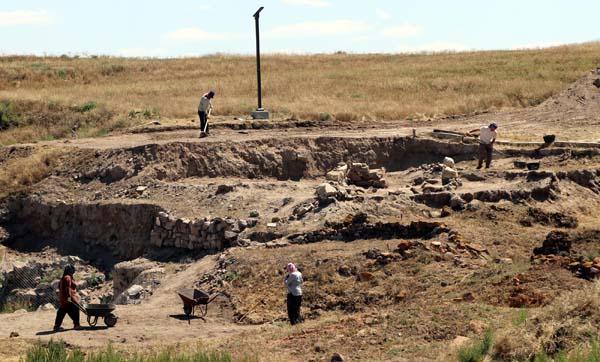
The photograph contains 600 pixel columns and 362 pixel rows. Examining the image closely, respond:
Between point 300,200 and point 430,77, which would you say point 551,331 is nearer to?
point 300,200

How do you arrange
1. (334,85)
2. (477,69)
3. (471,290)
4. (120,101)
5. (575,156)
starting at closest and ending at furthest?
(471,290) < (575,156) < (120,101) < (334,85) < (477,69)

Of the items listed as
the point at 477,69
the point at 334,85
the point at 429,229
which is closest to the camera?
the point at 429,229

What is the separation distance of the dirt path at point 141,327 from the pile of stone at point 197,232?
2370mm

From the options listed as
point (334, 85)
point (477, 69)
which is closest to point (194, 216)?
point (334, 85)

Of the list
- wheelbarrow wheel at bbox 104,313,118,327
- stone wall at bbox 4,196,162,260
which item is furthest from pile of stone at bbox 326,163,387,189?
wheelbarrow wheel at bbox 104,313,118,327

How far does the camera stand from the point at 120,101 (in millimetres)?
39625

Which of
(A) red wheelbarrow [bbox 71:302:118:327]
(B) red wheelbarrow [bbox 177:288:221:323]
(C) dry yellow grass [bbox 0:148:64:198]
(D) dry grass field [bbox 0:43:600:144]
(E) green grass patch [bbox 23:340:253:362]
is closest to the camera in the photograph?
(E) green grass patch [bbox 23:340:253:362]

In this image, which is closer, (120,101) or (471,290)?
(471,290)

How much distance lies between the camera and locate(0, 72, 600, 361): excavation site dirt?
57.4 ft

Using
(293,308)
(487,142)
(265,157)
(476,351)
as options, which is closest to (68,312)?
(293,308)

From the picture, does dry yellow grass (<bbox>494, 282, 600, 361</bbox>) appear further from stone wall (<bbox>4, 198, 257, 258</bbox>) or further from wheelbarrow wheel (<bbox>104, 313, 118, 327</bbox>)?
stone wall (<bbox>4, 198, 257, 258</bbox>)

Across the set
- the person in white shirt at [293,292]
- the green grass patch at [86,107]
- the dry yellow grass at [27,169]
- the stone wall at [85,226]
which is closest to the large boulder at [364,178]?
the stone wall at [85,226]

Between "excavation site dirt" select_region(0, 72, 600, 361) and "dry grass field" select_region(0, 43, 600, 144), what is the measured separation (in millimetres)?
2718

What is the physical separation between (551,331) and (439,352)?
59.3 inches
